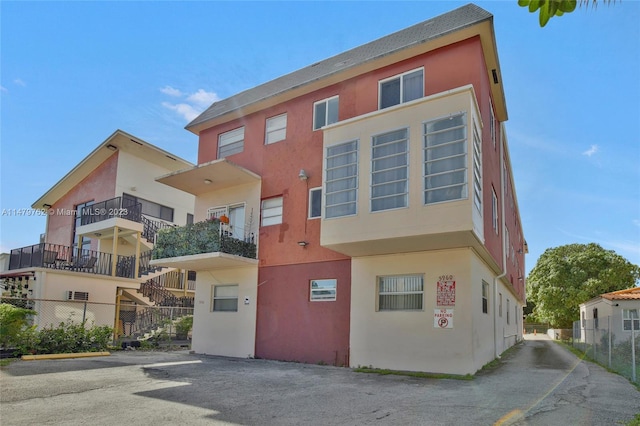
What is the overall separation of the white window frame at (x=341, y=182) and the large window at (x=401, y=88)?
1.98 meters

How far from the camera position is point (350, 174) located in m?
13.1

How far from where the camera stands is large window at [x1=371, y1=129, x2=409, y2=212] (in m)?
12.0

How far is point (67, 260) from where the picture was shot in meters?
23.4

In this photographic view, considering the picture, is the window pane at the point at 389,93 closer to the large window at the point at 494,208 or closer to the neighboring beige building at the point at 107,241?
the large window at the point at 494,208

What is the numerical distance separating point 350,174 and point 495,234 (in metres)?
6.13

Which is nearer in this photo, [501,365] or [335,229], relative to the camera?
[335,229]

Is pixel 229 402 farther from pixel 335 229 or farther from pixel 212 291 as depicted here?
pixel 212 291

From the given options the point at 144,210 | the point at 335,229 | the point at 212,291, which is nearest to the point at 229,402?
the point at 335,229

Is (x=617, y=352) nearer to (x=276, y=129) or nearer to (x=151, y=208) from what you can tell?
(x=276, y=129)

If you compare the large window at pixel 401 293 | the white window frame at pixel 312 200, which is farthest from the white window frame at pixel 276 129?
the large window at pixel 401 293

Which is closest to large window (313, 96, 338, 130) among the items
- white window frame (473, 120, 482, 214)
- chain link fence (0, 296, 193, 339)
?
white window frame (473, 120, 482, 214)

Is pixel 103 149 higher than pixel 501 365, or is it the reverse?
pixel 103 149

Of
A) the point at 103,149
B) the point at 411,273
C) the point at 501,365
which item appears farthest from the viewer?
the point at 103,149

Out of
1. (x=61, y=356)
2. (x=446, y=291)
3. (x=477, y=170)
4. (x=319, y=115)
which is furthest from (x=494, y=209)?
(x=61, y=356)
